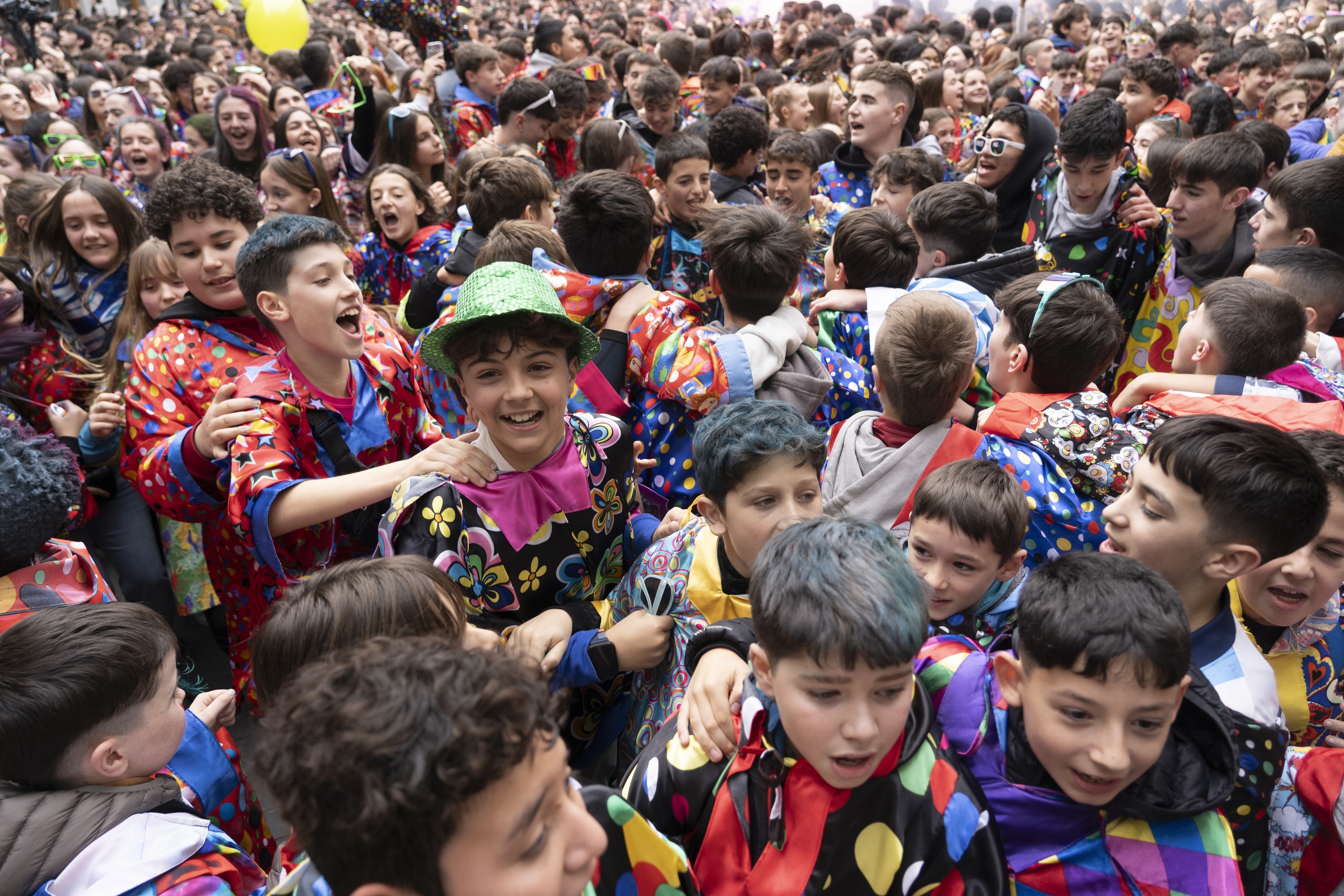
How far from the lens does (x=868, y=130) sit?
5125 millimetres

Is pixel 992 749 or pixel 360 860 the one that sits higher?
pixel 360 860

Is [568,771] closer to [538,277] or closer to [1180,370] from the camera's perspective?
[538,277]

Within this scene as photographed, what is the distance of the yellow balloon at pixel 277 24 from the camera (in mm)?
9492

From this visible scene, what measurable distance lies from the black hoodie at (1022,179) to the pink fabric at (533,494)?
3.92 meters

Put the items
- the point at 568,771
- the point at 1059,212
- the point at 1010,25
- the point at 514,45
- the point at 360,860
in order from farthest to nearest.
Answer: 1. the point at 1010,25
2. the point at 514,45
3. the point at 1059,212
4. the point at 568,771
5. the point at 360,860

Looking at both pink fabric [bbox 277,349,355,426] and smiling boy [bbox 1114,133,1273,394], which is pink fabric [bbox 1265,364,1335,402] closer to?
smiling boy [bbox 1114,133,1273,394]

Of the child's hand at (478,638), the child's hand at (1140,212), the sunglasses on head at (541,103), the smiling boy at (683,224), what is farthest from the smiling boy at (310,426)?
the child's hand at (1140,212)

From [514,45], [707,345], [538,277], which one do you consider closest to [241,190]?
[538,277]

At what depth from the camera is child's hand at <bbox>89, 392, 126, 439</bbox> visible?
3104mm

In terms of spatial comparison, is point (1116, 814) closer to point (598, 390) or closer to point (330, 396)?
point (598, 390)

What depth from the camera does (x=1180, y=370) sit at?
2.91m

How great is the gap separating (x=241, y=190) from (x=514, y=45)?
22.9 feet

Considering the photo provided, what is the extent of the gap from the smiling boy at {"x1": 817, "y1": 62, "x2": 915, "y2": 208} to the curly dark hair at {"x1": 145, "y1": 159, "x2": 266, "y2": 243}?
3.52 meters

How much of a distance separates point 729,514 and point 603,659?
18.4 inches
